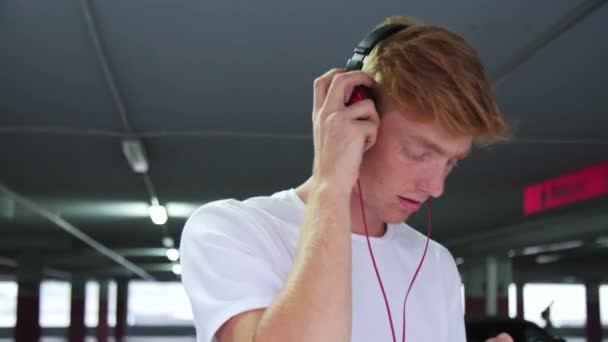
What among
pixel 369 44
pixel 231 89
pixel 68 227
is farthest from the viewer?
pixel 68 227

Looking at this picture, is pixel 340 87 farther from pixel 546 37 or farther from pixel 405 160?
pixel 546 37

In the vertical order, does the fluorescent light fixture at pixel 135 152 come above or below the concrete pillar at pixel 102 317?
above

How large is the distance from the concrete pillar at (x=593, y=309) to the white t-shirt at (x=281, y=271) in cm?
2854

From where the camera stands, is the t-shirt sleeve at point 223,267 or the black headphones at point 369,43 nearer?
the t-shirt sleeve at point 223,267

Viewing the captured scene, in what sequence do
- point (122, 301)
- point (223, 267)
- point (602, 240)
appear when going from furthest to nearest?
point (122, 301)
point (602, 240)
point (223, 267)

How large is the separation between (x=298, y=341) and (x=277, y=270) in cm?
27

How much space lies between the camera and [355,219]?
1676 millimetres

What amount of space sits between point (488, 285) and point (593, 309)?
1328cm

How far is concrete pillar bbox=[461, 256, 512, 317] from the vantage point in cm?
1750

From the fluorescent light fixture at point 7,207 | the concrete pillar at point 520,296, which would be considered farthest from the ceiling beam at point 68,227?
the concrete pillar at point 520,296

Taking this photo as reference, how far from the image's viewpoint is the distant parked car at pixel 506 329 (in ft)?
5.53

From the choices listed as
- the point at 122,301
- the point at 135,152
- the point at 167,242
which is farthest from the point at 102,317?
the point at 135,152

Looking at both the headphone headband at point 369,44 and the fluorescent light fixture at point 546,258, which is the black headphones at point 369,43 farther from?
the fluorescent light fixture at point 546,258

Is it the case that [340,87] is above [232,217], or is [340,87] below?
above
